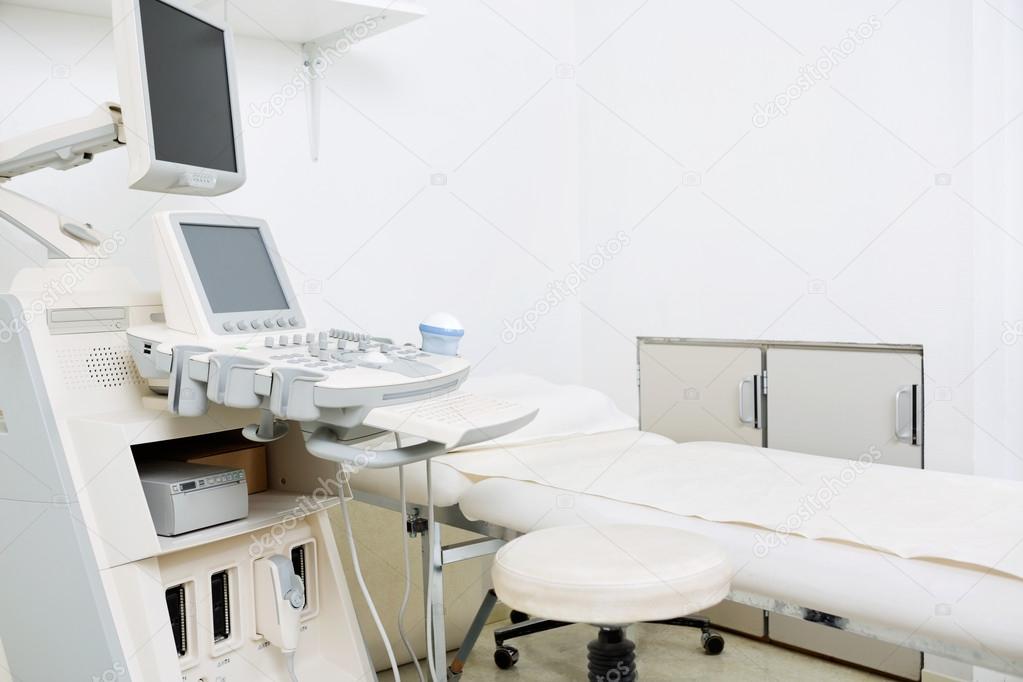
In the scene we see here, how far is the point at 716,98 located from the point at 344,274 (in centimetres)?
129

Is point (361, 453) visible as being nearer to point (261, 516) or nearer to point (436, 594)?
point (261, 516)

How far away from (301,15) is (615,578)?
1.68m

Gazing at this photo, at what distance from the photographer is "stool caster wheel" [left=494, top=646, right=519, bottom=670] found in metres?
2.55

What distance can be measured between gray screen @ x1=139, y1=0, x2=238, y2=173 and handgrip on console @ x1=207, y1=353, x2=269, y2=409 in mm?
410

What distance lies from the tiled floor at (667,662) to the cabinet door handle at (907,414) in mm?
676

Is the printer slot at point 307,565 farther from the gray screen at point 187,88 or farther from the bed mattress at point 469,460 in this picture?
the gray screen at point 187,88

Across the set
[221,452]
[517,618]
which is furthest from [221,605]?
[517,618]

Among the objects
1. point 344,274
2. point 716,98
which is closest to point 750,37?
point 716,98

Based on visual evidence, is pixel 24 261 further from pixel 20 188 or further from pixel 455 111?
pixel 455 111

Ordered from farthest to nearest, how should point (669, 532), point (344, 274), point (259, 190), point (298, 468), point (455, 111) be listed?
point (455, 111), point (344, 274), point (259, 190), point (298, 468), point (669, 532)

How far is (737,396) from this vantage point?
2.76 meters

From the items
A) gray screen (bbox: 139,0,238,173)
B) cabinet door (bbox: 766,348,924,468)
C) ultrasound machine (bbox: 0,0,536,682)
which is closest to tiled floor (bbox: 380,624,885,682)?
cabinet door (bbox: 766,348,924,468)

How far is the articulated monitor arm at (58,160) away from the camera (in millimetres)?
1657

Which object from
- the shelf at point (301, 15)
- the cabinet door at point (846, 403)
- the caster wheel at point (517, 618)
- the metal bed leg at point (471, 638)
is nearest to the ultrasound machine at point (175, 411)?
the shelf at point (301, 15)
